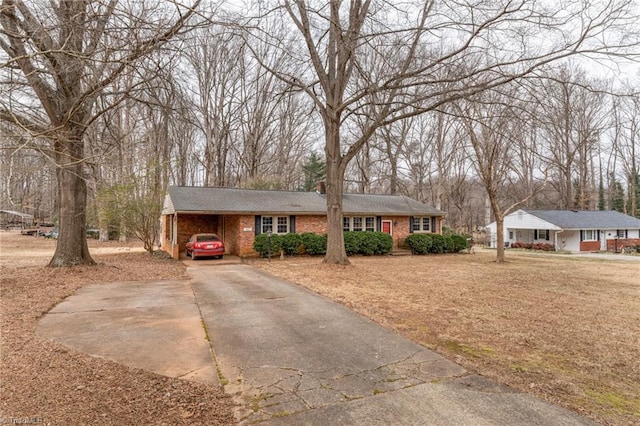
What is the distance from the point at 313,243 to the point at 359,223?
380 cm

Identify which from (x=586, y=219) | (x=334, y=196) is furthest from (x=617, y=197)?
(x=334, y=196)

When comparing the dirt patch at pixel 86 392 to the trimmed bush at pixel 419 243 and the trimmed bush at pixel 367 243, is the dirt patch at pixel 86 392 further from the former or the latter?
the trimmed bush at pixel 419 243

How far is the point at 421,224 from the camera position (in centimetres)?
2314

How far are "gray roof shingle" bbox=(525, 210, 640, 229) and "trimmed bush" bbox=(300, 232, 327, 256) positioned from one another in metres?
21.8

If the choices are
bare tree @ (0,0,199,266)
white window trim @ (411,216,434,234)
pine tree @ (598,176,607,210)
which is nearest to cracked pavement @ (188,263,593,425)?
bare tree @ (0,0,199,266)

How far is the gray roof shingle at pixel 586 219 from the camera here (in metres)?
29.5

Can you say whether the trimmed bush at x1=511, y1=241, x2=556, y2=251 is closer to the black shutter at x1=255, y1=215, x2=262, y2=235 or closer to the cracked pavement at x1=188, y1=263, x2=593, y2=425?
the black shutter at x1=255, y1=215, x2=262, y2=235

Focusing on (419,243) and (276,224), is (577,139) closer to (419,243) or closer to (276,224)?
(419,243)

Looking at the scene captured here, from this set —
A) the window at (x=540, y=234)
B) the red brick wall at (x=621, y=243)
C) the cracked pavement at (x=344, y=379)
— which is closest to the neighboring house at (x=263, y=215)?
the cracked pavement at (x=344, y=379)

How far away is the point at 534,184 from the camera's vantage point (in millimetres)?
39812

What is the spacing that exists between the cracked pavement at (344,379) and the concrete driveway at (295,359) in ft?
0.04

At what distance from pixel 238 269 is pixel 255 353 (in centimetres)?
881

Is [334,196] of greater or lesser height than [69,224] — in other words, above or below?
above

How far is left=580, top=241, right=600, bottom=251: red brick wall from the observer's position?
29828 millimetres
